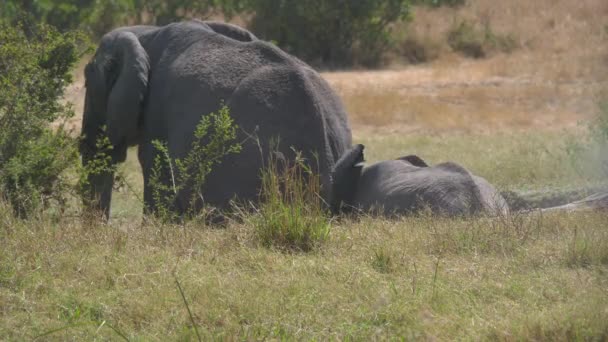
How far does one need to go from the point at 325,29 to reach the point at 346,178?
21960 millimetres

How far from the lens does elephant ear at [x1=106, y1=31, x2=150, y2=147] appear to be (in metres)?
9.67

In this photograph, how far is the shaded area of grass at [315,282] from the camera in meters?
5.21

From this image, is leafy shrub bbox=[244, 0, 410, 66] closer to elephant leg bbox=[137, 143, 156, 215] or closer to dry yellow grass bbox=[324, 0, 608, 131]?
dry yellow grass bbox=[324, 0, 608, 131]

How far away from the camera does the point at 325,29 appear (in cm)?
3111

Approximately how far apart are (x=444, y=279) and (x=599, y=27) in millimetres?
25878

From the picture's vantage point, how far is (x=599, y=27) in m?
30.3

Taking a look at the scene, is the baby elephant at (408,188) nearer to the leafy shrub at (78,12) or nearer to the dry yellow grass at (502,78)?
the dry yellow grass at (502,78)

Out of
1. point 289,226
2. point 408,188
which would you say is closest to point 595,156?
point 408,188

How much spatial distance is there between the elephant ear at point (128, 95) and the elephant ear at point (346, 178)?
184cm

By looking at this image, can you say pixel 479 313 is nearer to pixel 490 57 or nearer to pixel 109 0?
pixel 109 0

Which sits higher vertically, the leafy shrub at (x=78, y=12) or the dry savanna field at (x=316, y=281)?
the dry savanna field at (x=316, y=281)

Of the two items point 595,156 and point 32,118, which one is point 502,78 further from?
point 32,118

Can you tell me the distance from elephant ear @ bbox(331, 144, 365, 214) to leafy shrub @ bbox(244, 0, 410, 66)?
2089cm

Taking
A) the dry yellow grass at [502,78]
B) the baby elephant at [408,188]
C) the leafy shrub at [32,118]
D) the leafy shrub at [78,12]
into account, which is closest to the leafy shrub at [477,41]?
the dry yellow grass at [502,78]
